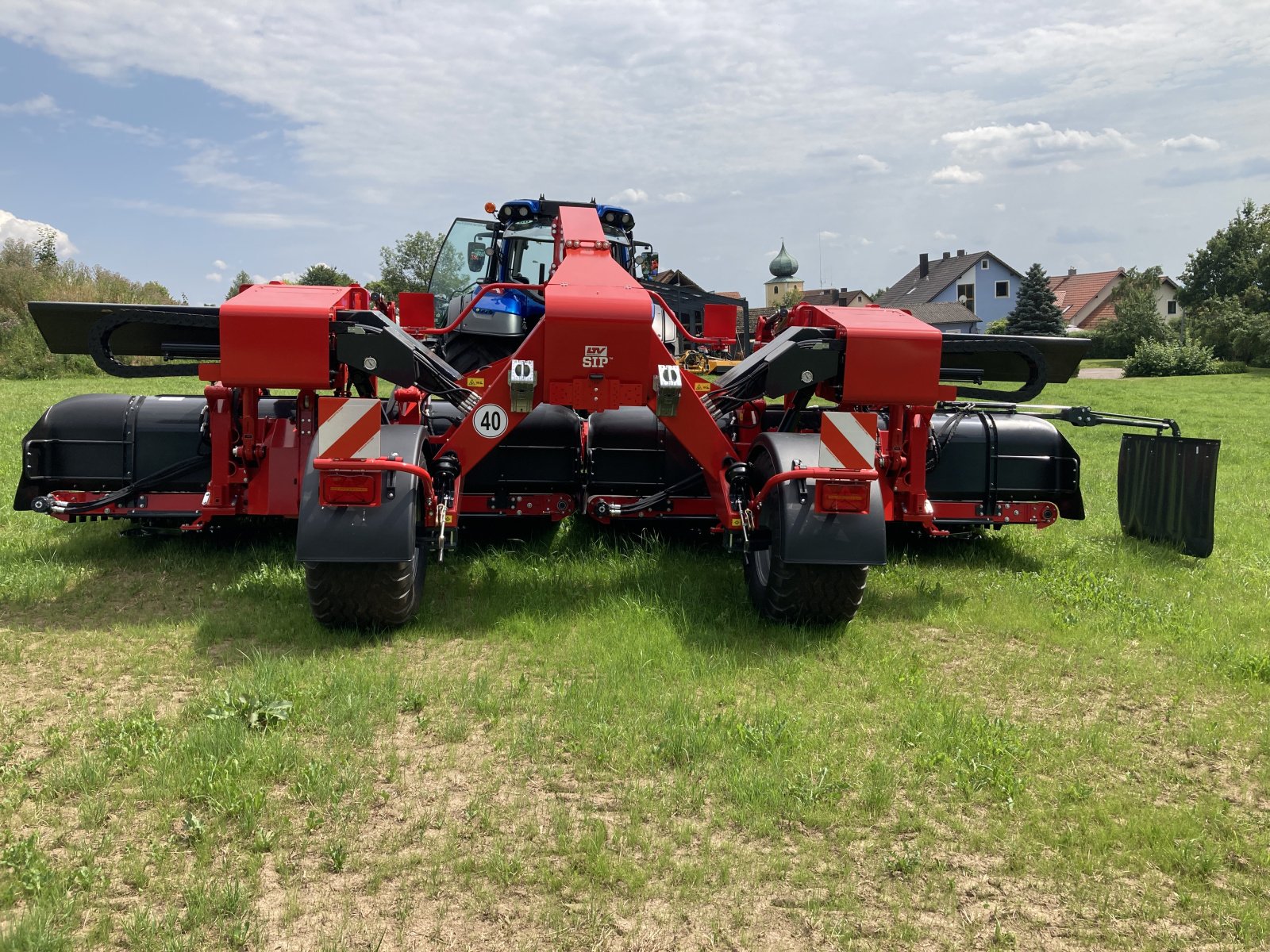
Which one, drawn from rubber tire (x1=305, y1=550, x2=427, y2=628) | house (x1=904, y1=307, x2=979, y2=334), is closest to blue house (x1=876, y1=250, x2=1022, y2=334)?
house (x1=904, y1=307, x2=979, y2=334)

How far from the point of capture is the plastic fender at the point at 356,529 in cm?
→ 420

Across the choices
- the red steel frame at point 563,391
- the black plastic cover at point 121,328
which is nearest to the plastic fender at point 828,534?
the red steel frame at point 563,391

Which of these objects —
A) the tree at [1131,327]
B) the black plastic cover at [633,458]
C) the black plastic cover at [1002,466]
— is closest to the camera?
the black plastic cover at [633,458]

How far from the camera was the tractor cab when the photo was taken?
317 inches

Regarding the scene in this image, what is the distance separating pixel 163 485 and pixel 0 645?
1.48 metres

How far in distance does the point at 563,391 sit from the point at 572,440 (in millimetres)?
1220

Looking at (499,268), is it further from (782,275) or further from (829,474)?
(782,275)

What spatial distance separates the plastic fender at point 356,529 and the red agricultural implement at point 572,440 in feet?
0.03

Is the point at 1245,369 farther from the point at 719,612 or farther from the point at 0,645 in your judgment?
the point at 0,645

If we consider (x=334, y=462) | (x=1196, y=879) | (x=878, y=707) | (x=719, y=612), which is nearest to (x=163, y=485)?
(x=334, y=462)

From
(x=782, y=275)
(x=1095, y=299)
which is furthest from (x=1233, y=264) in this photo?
(x=782, y=275)

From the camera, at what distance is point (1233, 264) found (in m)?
57.0

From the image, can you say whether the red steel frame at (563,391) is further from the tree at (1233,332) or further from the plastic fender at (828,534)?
the tree at (1233,332)

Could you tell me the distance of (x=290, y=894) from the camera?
102 inches
